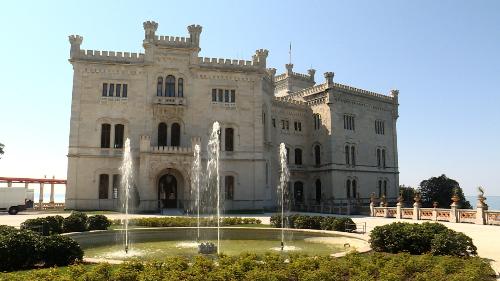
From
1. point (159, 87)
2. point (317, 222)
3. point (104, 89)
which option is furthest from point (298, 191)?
point (317, 222)

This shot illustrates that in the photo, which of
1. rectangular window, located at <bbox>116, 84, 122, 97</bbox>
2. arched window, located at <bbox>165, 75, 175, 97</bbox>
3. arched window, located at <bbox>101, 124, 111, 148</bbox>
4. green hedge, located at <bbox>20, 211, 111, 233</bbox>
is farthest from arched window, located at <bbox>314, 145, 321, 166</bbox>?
green hedge, located at <bbox>20, 211, 111, 233</bbox>

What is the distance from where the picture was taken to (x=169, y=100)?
1555 inches

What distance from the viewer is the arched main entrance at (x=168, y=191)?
39719 mm

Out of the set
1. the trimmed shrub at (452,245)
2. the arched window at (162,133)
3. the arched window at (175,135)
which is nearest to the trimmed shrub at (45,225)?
the trimmed shrub at (452,245)

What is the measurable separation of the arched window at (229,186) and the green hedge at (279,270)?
94.3 feet

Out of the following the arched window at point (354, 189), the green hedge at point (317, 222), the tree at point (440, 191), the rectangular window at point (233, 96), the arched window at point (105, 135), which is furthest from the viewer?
the tree at point (440, 191)

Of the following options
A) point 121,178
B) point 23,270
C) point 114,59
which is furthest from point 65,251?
point 114,59

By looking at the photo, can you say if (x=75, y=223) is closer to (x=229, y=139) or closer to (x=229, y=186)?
(x=229, y=186)

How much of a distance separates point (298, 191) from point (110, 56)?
2685 cm

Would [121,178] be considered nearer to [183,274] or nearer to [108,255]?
[108,255]

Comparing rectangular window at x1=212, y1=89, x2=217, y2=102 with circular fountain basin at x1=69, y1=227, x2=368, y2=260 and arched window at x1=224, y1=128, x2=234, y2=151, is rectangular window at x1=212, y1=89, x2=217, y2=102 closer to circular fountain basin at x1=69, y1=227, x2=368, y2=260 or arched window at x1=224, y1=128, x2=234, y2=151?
arched window at x1=224, y1=128, x2=234, y2=151

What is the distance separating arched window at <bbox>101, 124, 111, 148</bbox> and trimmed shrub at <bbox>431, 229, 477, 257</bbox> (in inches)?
1261

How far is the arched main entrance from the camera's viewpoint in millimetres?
39719

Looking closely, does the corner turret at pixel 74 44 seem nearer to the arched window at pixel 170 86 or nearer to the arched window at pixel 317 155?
the arched window at pixel 170 86
